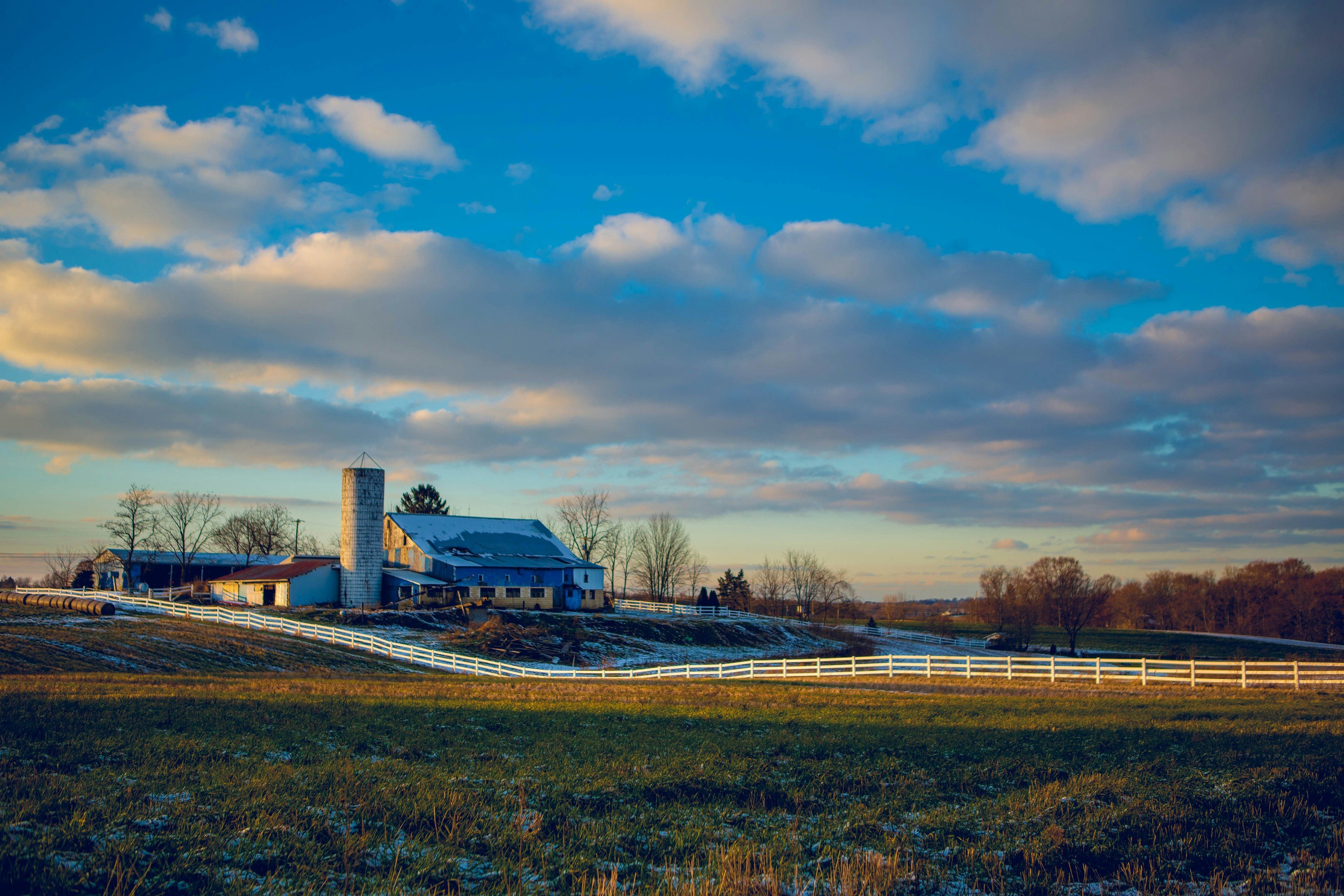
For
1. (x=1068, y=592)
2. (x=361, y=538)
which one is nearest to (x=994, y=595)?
(x=1068, y=592)

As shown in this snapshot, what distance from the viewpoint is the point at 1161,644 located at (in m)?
73.1

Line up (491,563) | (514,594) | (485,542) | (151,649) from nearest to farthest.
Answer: (151,649), (514,594), (491,563), (485,542)

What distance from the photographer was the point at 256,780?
9.89 m

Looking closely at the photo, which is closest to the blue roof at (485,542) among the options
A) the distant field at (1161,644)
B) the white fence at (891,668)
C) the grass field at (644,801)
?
the white fence at (891,668)

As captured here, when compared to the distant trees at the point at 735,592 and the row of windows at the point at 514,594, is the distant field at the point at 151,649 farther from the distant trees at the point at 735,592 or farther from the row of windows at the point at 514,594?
the distant trees at the point at 735,592

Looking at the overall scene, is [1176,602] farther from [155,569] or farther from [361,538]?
[155,569]

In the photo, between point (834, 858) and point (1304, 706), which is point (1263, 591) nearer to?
point (1304, 706)

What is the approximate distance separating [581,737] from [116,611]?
46781mm

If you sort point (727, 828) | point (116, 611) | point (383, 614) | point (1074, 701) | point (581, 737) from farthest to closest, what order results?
point (383, 614) < point (116, 611) < point (1074, 701) < point (581, 737) < point (727, 828)

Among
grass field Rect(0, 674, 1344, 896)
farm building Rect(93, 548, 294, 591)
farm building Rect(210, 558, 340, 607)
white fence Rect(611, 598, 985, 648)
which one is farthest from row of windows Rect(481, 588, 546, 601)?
grass field Rect(0, 674, 1344, 896)

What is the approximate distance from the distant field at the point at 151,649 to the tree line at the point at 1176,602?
59424 mm

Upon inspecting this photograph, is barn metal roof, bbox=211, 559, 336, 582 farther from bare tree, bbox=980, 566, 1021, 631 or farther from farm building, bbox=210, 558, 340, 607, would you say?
bare tree, bbox=980, 566, 1021, 631

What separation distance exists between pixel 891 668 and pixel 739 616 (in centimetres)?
4045

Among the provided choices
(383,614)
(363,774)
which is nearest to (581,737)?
(363,774)
